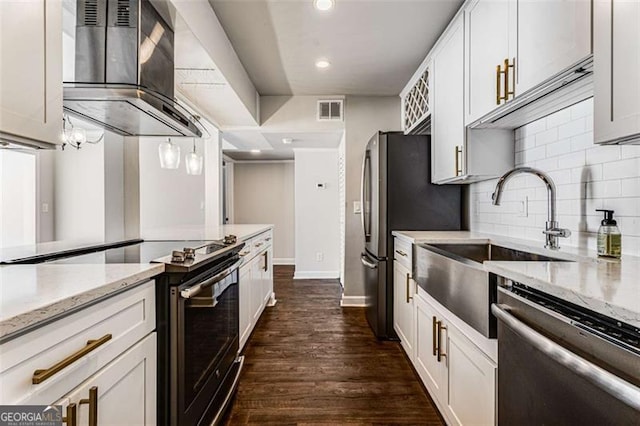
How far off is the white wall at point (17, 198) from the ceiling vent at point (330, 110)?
9.93 feet

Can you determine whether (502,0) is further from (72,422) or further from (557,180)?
(72,422)

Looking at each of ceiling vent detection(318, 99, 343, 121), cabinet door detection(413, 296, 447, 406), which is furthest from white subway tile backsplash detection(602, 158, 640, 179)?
ceiling vent detection(318, 99, 343, 121)

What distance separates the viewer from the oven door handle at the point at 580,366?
66 cm

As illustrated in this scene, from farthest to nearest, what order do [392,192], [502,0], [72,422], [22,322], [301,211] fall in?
[301,211] → [392,192] → [502,0] → [72,422] → [22,322]

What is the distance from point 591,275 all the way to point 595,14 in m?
0.87

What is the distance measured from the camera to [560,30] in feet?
4.46

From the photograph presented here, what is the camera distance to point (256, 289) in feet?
10.6

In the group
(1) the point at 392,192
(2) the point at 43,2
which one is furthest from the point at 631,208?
(2) the point at 43,2

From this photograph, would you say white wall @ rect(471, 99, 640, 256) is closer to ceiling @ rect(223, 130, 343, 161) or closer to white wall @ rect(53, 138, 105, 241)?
ceiling @ rect(223, 130, 343, 161)

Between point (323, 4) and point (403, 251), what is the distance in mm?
1801

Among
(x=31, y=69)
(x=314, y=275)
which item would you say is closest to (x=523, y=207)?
(x=31, y=69)

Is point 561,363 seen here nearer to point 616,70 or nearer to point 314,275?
point 616,70

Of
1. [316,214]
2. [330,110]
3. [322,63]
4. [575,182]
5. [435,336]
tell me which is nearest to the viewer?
A: [575,182]

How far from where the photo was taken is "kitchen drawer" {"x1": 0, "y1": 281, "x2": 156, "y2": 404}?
71 cm
